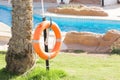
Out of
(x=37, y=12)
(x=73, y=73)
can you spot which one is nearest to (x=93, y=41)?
(x=73, y=73)

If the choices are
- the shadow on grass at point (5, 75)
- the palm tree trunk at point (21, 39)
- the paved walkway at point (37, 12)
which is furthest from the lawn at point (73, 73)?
the paved walkway at point (37, 12)

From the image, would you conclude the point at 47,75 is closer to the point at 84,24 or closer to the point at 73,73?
the point at 73,73

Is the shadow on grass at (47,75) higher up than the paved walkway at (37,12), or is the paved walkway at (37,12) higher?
the shadow on grass at (47,75)

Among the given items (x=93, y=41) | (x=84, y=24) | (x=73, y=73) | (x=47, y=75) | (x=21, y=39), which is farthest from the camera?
(x=84, y=24)

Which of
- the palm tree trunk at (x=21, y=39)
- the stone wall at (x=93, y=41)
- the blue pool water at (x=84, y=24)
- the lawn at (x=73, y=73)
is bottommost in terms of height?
the blue pool water at (x=84, y=24)

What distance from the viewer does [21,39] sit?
618 centimetres

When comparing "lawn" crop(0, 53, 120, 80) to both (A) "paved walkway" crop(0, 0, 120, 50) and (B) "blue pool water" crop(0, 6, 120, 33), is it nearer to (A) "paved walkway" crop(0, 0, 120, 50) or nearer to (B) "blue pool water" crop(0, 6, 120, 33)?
(A) "paved walkway" crop(0, 0, 120, 50)

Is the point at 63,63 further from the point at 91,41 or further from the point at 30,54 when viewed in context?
the point at 91,41

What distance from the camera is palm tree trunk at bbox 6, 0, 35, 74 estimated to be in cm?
617

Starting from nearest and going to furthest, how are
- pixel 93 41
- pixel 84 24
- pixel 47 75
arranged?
pixel 47 75, pixel 93 41, pixel 84 24

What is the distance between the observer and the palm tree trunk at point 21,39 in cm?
617

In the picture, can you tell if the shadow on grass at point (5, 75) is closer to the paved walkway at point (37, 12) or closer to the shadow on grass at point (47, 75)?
the shadow on grass at point (47, 75)

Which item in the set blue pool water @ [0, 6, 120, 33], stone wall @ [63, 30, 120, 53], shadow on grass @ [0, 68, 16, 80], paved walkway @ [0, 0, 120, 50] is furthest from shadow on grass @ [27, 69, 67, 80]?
blue pool water @ [0, 6, 120, 33]

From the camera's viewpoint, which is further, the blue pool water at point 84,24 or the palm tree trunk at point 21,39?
the blue pool water at point 84,24
